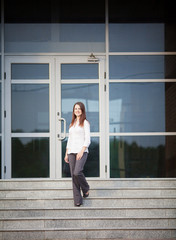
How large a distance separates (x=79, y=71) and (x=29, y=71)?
98 cm

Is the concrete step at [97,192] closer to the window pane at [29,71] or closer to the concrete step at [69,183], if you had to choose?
the concrete step at [69,183]

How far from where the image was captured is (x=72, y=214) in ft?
18.0

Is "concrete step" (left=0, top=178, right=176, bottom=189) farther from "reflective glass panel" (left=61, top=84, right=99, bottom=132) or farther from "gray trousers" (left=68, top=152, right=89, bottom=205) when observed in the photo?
"reflective glass panel" (left=61, top=84, right=99, bottom=132)

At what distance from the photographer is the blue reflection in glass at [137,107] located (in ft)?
23.4

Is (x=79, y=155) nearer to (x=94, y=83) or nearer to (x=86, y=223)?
(x=86, y=223)

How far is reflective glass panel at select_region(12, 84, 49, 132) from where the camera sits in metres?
7.09

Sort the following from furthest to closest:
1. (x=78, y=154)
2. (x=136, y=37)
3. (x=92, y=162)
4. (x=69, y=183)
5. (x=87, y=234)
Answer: (x=136, y=37), (x=92, y=162), (x=69, y=183), (x=78, y=154), (x=87, y=234)

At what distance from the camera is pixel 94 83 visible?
714 cm

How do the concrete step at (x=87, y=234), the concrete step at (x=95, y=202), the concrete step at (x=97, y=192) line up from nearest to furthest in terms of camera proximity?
the concrete step at (x=87, y=234), the concrete step at (x=95, y=202), the concrete step at (x=97, y=192)

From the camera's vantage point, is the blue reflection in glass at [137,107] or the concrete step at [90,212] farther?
the blue reflection in glass at [137,107]

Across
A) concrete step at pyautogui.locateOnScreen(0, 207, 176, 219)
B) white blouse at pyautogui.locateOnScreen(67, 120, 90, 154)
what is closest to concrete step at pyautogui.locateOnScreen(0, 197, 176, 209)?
concrete step at pyautogui.locateOnScreen(0, 207, 176, 219)

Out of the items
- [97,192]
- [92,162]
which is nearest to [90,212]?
[97,192]

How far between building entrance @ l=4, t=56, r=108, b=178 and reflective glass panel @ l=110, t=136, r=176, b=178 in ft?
1.09

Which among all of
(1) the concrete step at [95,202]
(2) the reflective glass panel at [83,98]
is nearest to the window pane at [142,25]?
(2) the reflective glass panel at [83,98]
